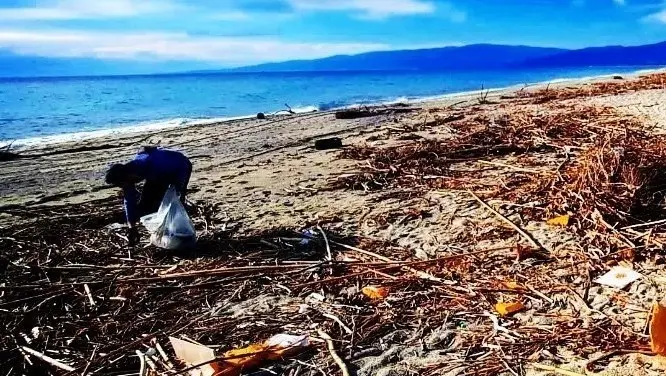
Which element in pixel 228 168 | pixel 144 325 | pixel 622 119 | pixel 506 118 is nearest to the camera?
pixel 144 325

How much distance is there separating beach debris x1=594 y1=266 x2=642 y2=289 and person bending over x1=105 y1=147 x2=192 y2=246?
3660 millimetres

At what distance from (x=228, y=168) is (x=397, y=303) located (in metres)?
6.06

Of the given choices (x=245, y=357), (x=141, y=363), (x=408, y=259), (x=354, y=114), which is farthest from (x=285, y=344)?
(x=354, y=114)

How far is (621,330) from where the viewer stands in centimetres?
315

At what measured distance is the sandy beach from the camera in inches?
123

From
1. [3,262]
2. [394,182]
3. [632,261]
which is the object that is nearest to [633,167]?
[632,261]

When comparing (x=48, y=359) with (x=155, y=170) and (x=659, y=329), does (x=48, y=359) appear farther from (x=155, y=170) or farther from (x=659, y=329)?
(x=659, y=329)

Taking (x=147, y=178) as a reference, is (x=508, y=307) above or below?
below

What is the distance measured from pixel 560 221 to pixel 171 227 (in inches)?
131

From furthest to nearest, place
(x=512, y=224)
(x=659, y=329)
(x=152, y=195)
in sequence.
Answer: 1. (x=152, y=195)
2. (x=512, y=224)
3. (x=659, y=329)

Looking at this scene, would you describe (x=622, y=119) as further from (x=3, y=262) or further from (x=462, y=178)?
(x=3, y=262)

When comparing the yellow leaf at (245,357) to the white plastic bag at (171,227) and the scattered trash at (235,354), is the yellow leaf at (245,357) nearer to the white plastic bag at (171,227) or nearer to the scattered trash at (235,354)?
the scattered trash at (235,354)

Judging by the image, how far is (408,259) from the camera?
4547 mm

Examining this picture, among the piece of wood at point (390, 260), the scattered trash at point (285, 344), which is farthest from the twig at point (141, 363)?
the piece of wood at point (390, 260)
